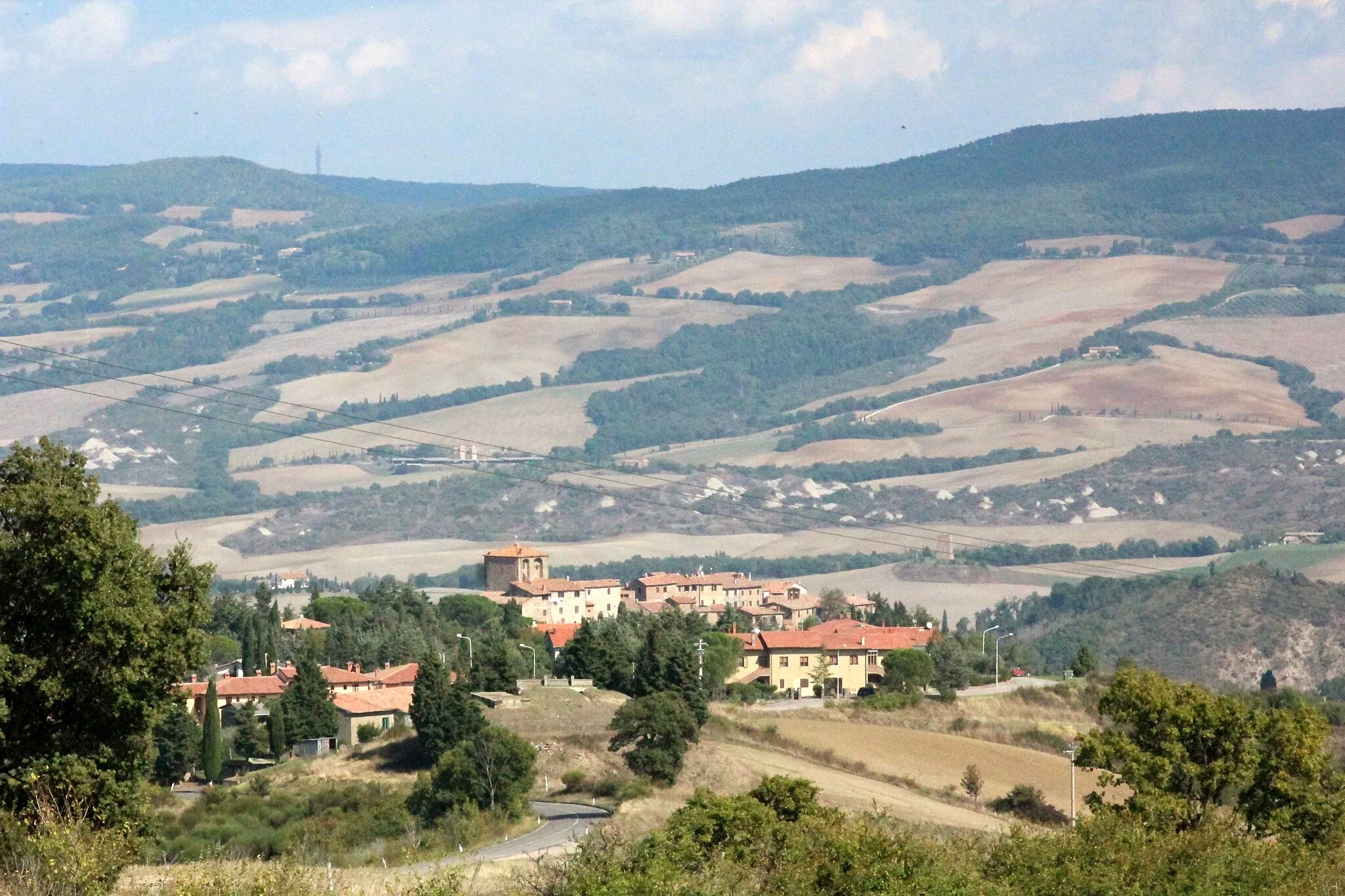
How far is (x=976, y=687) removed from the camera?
289ft

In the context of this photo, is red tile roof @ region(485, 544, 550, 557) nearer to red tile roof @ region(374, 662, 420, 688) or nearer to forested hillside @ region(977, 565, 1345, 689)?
forested hillside @ region(977, 565, 1345, 689)

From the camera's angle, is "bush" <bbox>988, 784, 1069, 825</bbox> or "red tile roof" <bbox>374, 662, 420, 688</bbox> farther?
"red tile roof" <bbox>374, 662, 420, 688</bbox>

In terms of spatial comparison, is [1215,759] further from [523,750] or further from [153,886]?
[153,886]

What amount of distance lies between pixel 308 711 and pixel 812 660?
30.8 meters

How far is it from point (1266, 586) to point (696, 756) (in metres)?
87.9

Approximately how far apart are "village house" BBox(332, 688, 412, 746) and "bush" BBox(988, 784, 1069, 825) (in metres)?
20.1

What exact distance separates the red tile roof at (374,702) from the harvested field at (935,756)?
43.8 ft

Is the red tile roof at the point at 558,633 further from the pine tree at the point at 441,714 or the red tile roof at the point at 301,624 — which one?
the pine tree at the point at 441,714

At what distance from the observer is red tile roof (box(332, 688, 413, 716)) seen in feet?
233

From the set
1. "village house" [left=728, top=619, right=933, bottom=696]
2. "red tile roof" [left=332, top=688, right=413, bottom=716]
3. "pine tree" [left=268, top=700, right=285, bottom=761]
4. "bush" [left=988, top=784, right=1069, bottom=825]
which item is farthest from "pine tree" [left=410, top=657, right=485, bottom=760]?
"village house" [left=728, top=619, right=933, bottom=696]

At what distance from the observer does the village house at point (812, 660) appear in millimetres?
92062

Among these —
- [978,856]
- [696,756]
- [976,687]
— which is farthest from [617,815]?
[976,687]

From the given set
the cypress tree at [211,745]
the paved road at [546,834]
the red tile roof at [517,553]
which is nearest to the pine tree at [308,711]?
the cypress tree at [211,745]

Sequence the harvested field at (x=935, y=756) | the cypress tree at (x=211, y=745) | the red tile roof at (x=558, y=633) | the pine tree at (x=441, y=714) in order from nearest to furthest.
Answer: the pine tree at (x=441, y=714) → the cypress tree at (x=211, y=745) → the harvested field at (x=935, y=756) → the red tile roof at (x=558, y=633)
